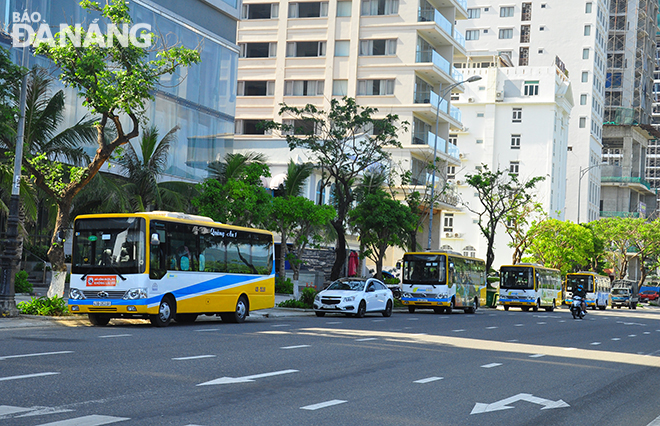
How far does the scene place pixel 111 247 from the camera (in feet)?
63.2

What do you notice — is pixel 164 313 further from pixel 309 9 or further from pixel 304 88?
pixel 309 9

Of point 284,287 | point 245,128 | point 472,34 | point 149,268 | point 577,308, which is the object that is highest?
point 472,34

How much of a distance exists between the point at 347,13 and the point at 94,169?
4262 centimetres

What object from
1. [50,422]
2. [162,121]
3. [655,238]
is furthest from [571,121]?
[50,422]

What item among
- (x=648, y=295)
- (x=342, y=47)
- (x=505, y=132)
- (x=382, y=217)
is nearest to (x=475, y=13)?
(x=505, y=132)

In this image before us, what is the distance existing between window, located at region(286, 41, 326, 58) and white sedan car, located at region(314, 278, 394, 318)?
34.9 metres

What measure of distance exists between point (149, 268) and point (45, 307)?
3.08m

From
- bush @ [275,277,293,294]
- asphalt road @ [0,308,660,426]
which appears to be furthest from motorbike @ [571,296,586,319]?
asphalt road @ [0,308,660,426]

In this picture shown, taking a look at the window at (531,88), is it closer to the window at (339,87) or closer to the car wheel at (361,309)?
the window at (339,87)

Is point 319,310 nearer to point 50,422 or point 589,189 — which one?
point 50,422

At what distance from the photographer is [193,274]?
68.7ft

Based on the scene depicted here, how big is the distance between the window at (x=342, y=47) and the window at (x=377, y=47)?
1.14 meters

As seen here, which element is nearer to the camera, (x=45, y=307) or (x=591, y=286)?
(x=45, y=307)

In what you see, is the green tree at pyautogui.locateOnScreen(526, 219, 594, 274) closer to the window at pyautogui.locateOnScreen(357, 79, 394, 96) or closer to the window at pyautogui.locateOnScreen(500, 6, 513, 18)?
the window at pyautogui.locateOnScreen(357, 79, 394, 96)
